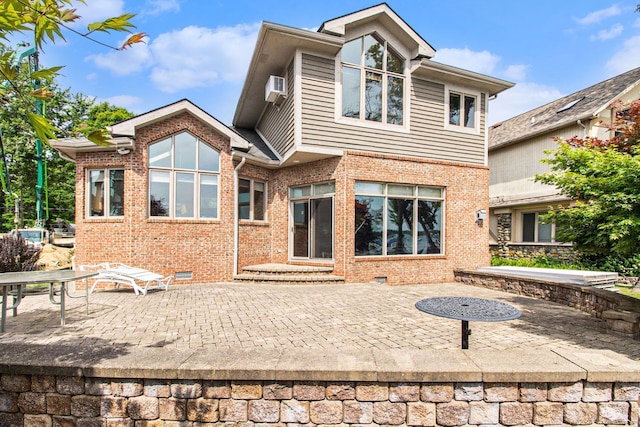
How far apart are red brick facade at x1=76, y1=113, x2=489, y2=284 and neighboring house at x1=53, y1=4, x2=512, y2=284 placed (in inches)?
1.3

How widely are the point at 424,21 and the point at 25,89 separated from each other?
471 inches

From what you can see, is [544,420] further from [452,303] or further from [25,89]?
[25,89]

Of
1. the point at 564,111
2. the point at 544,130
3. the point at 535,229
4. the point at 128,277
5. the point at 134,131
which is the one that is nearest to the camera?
the point at 128,277

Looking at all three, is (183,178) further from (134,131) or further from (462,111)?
(462,111)

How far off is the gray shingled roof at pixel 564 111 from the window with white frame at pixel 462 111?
16.2 feet

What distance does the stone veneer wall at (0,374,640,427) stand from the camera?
9.10ft

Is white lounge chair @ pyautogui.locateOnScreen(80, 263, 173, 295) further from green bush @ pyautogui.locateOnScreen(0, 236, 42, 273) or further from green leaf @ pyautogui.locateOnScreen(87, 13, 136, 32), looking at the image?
green leaf @ pyautogui.locateOnScreen(87, 13, 136, 32)

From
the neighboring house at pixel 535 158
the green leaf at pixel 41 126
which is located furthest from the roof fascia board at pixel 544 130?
the green leaf at pixel 41 126

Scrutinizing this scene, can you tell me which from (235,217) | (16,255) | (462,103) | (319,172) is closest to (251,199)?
(235,217)

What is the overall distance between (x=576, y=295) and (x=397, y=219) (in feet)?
15.2

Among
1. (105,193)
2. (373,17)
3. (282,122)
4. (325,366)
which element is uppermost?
(373,17)

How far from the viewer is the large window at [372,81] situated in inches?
383

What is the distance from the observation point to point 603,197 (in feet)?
15.6

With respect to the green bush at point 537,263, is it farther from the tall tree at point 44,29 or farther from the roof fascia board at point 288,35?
the tall tree at point 44,29
